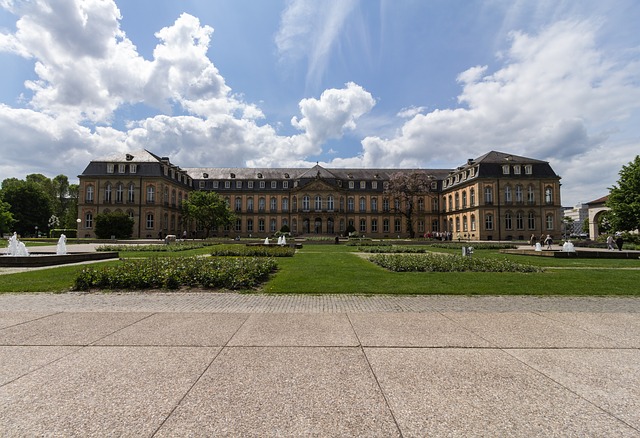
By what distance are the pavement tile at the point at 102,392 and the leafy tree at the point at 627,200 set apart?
5038cm

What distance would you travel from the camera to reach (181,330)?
5.82m

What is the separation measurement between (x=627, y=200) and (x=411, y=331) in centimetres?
4856

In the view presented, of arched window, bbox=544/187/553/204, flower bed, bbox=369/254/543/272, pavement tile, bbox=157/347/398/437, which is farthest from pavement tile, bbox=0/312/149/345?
arched window, bbox=544/187/553/204

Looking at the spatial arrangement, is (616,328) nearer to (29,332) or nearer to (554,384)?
(554,384)

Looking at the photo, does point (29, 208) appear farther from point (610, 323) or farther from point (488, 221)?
point (610, 323)

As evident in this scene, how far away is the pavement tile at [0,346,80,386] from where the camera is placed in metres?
3.91

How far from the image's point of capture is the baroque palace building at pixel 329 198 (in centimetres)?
5506

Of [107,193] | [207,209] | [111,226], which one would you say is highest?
[107,193]

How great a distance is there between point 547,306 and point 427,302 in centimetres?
271

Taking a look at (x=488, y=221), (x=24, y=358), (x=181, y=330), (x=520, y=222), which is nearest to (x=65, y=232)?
(x=181, y=330)

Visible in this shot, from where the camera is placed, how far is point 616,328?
6.00m

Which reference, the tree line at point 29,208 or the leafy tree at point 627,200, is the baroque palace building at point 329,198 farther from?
the tree line at point 29,208

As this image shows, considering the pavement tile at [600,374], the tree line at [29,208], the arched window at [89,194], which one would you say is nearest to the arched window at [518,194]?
the pavement tile at [600,374]

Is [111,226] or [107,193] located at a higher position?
[107,193]
